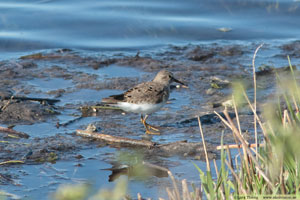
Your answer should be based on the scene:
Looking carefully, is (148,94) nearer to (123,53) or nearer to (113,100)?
(113,100)

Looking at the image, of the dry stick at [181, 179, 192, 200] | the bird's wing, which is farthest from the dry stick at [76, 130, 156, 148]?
the dry stick at [181, 179, 192, 200]

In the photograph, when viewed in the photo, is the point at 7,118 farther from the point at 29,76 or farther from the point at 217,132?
the point at 217,132

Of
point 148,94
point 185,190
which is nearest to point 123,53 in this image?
point 148,94

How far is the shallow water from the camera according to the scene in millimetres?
5852

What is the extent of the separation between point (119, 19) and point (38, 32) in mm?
1898

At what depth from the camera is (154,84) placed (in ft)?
25.5

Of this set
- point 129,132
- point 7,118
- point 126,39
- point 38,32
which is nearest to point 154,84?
point 129,132

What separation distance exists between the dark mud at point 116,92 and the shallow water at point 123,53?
0.07 ft

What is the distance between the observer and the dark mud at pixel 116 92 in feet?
20.9

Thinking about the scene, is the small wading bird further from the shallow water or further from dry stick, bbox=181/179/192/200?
dry stick, bbox=181/179/192/200

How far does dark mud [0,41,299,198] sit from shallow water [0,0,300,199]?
21 mm

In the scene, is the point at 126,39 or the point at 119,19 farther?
the point at 119,19

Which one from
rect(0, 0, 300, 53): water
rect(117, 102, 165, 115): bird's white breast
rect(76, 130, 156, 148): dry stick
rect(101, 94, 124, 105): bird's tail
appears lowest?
rect(76, 130, 156, 148): dry stick

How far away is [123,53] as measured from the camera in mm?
10766
